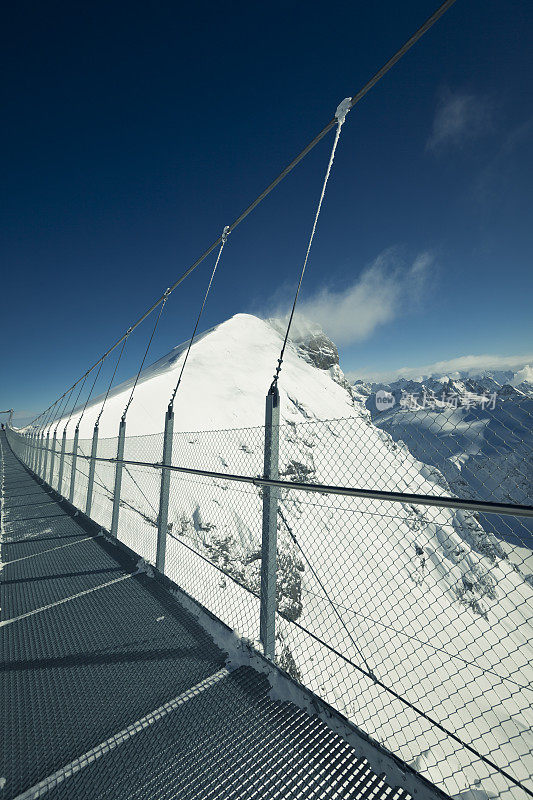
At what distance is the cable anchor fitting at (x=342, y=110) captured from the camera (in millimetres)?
2842

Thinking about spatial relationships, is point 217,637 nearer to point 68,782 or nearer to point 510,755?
point 68,782

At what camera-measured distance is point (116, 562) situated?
4.21 meters

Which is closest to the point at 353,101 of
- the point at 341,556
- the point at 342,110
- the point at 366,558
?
the point at 342,110

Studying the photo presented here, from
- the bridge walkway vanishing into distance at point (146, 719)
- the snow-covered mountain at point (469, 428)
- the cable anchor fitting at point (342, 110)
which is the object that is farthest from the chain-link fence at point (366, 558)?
the cable anchor fitting at point (342, 110)

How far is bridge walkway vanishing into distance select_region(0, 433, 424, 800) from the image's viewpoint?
157cm

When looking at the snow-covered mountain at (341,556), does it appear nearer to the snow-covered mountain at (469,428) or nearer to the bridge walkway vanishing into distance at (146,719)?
the snow-covered mountain at (469,428)

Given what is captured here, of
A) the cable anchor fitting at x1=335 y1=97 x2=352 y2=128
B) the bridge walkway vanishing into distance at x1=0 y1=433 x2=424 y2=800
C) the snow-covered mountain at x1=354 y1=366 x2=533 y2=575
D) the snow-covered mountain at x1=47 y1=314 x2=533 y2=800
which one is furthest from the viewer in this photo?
the snow-covered mountain at x1=47 y1=314 x2=533 y2=800

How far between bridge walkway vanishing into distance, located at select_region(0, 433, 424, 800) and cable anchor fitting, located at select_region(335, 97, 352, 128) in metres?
4.08

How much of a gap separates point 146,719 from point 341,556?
4.76 metres

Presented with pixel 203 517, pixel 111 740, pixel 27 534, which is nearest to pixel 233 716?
pixel 111 740

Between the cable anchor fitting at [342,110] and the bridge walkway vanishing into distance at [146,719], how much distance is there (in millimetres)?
4085

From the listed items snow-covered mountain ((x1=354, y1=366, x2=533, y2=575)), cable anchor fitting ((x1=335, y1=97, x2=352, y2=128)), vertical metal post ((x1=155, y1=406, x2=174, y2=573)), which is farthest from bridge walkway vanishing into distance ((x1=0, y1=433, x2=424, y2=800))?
cable anchor fitting ((x1=335, y1=97, x2=352, y2=128))

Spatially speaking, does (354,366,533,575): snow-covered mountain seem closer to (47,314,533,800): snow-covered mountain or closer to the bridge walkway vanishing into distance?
(47,314,533,800): snow-covered mountain

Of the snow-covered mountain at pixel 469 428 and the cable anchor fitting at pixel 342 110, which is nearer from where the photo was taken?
the snow-covered mountain at pixel 469 428
